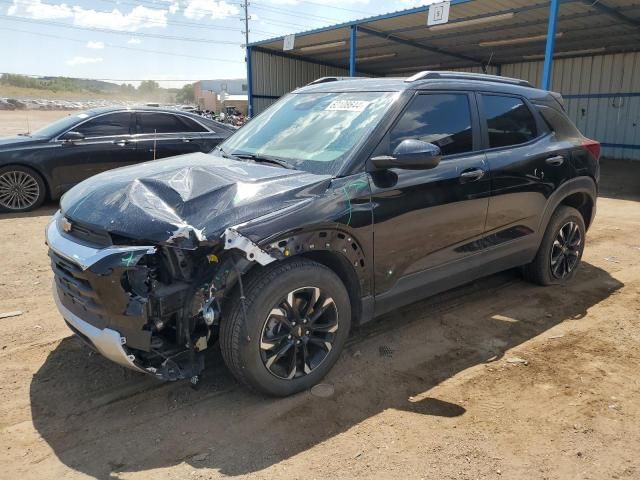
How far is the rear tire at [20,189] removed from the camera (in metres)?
7.73

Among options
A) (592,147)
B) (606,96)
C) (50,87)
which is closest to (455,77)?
(592,147)

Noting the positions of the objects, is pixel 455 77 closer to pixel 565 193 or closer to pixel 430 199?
pixel 430 199

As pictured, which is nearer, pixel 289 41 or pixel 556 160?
pixel 556 160

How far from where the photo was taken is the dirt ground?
102 inches

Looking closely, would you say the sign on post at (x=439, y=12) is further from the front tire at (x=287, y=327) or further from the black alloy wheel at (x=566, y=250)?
the front tire at (x=287, y=327)

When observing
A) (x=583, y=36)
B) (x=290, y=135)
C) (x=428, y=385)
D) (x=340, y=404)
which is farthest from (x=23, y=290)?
(x=583, y=36)

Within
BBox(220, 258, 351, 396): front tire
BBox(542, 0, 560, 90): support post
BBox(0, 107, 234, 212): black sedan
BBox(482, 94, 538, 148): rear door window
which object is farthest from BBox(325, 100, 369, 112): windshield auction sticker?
BBox(542, 0, 560, 90): support post

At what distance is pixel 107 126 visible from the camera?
828 centimetres

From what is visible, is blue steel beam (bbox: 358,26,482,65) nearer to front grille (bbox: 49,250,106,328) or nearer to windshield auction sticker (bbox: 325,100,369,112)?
windshield auction sticker (bbox: 325,100,369,112)

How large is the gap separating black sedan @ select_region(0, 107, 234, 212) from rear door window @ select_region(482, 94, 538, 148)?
16.9 ft

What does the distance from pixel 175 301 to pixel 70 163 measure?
6325mm

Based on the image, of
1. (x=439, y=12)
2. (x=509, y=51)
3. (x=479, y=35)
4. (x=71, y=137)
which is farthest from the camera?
(x=509, y=51)

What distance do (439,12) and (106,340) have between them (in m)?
12.4

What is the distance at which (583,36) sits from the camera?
16047 mm
